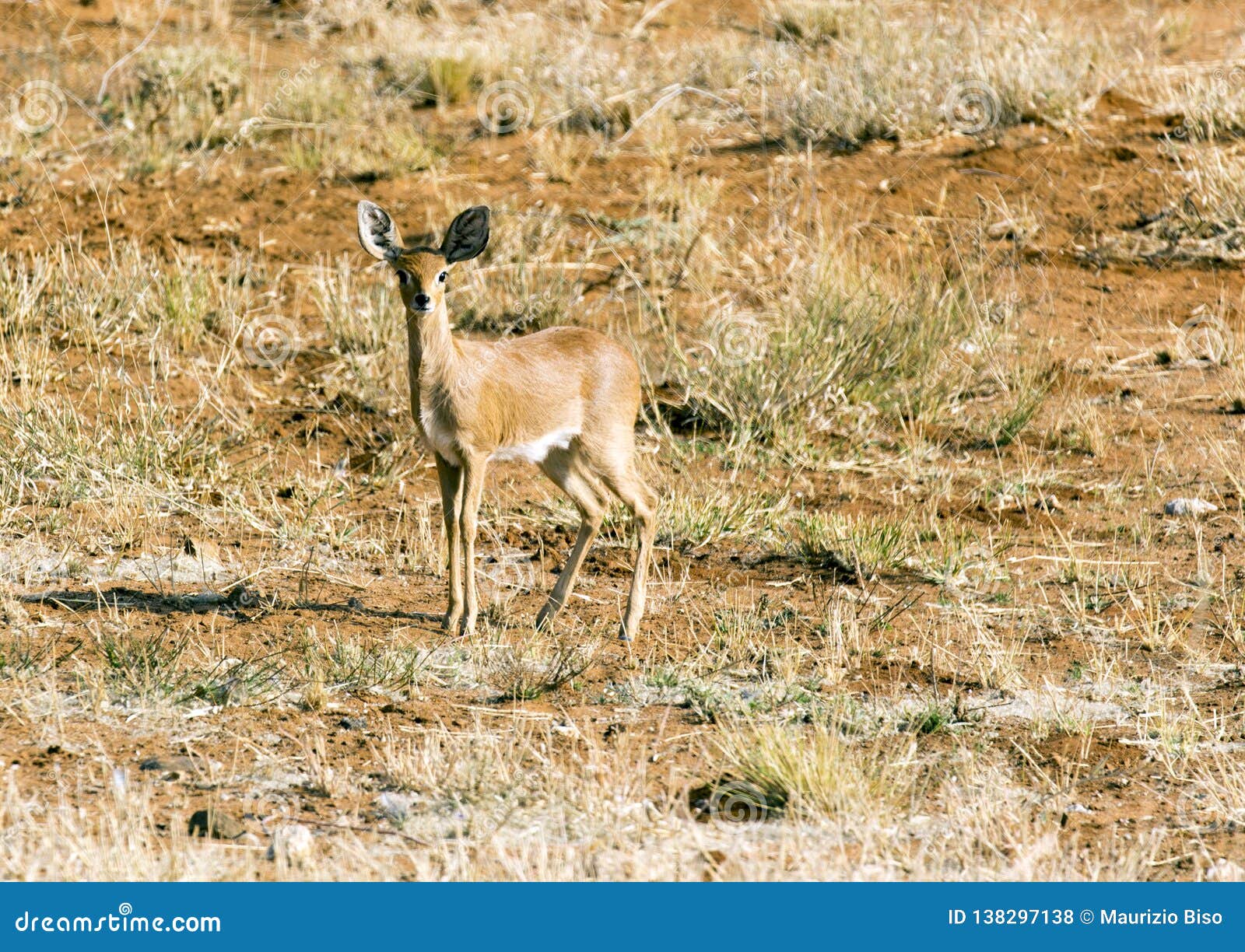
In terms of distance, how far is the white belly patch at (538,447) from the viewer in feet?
22.4

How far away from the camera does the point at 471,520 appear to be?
664 cm

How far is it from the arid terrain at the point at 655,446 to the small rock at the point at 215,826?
1cm

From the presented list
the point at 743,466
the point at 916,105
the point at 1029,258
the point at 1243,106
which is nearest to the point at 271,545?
the point at 743,466

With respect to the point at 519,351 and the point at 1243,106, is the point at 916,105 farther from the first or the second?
the point at 519,351

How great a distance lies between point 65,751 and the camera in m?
5.53

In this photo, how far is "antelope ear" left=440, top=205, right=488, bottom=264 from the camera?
648cm

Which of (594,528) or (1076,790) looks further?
(594,528)

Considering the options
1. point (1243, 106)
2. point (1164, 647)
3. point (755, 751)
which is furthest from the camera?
point (1243, 106)

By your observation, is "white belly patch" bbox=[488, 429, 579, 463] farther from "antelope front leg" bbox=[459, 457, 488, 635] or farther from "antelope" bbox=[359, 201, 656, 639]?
"antelope front leg" bbox=[459, 457, 488, 635]

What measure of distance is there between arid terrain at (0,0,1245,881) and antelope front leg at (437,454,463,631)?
0.20m

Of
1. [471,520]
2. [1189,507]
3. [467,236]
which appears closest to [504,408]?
[471,520]

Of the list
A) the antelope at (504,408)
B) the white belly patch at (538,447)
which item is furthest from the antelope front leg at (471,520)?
the white belly patch at (538,447)

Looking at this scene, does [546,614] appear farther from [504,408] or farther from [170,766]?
[170,766]

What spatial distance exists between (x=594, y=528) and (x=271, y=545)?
1.61 metres
